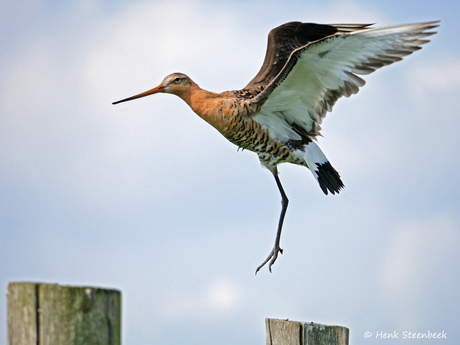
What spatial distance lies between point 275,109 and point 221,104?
693mm

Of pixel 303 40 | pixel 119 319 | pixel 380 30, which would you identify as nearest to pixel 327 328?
pixel 119 319

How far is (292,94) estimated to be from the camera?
22.0 feet

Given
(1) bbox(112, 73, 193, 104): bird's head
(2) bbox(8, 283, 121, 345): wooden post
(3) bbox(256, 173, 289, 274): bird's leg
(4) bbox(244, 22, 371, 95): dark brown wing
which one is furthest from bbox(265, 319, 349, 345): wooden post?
(4) bbox(244, 22, 371, 95): dark brown wing

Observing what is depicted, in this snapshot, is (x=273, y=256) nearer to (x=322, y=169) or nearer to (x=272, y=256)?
(x=272, y=256)

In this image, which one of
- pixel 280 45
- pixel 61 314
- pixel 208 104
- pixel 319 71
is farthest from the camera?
pixel 280 45

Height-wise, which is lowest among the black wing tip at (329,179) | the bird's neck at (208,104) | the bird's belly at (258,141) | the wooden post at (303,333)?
the wooden post at (303,333)

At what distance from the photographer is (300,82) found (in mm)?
6609

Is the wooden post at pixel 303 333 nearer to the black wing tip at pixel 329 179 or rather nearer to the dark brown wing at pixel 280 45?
the black wing tip at pixel 329 179

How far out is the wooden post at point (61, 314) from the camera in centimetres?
234

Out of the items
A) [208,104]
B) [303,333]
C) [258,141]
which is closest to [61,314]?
[303,333]

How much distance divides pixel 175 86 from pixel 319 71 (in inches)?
69.7

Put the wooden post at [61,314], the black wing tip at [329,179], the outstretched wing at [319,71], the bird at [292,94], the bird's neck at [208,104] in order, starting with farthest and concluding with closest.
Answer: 1. the black wing tip at [329,179]
2. the bird's neck at [208,104]
3. the bird at [292,94]
4. the outstretched wing at [319,71]
5. the wooden post at [61,314]

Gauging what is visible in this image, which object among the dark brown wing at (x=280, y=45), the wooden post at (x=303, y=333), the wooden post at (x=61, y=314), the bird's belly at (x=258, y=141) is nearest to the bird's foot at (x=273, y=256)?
the bird's belly at (x=258, y=141)

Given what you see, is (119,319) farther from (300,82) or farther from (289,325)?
(300,82)
